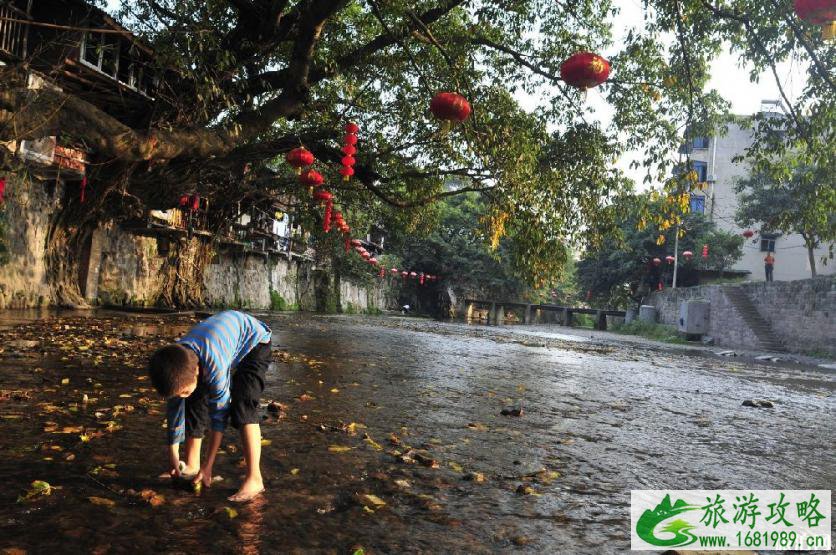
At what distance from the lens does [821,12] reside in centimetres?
502

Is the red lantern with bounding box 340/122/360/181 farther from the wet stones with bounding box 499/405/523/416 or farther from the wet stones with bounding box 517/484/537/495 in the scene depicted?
the wet stones with bounding box 517/484/537/495

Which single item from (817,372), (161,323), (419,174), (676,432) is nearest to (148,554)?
(676,432)

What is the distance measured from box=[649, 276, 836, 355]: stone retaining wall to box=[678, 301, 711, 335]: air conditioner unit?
273mm

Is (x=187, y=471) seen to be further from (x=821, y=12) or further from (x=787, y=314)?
(x=787, y=314)

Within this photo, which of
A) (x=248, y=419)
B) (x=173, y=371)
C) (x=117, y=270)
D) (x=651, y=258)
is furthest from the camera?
(x=651, y=258)

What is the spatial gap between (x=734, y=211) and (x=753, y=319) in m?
20.1

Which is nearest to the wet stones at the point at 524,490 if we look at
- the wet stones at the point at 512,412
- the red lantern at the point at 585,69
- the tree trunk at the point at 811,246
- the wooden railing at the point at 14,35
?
the wet stones at the point at 512,412

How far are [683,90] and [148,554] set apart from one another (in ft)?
35.2

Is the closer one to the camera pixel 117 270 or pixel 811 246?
pixel 811 246

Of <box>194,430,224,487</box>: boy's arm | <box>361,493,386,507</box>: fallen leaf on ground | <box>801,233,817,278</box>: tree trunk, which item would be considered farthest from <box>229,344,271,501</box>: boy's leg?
Answer: <box>801,233,817,278</box>: tree trunk

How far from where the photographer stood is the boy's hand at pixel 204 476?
2.77m

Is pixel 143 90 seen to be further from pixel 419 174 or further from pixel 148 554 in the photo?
pixel 148 554

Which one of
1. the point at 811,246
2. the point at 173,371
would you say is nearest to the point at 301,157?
the point at 173,371

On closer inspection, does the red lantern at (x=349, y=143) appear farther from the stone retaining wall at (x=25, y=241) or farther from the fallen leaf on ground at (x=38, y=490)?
the fallen leaf on ground at (x=38, y=490)
